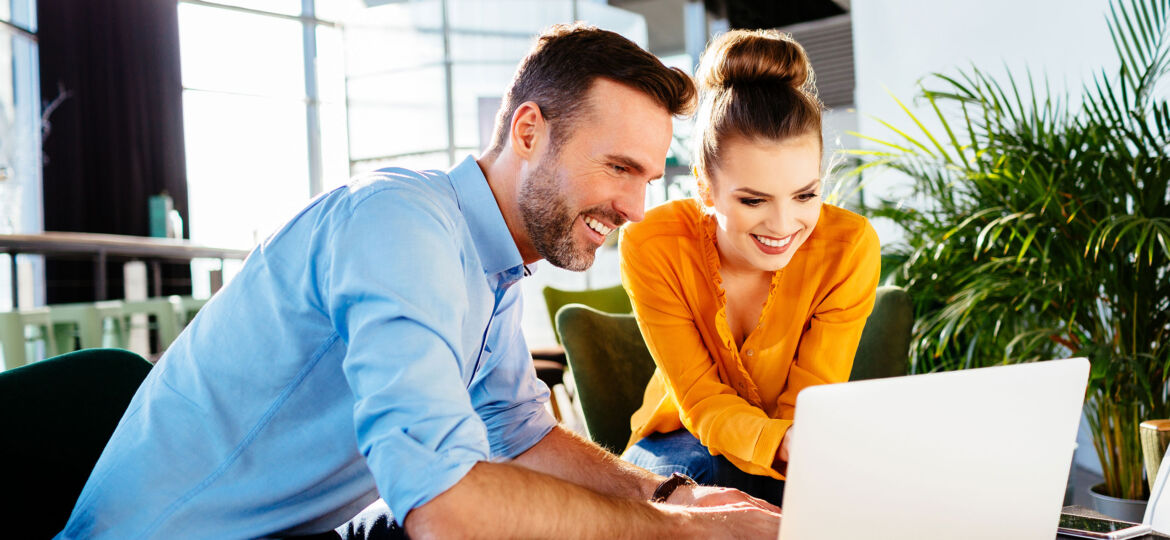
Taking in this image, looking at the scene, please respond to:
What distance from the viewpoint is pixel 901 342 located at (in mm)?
1986

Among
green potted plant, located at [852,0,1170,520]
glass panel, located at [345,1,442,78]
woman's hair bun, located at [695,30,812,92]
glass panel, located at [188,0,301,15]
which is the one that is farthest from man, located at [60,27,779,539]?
glass panel, located at [188,0,301,15]

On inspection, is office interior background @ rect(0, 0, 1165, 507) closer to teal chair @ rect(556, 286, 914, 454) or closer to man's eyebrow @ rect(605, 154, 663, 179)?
teal chair @ rect(556, 286, 914, 454)

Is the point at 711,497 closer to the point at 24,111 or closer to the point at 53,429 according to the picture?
the point at 53,429

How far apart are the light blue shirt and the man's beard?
2.7 inches

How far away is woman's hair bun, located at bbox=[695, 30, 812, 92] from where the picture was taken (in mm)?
1590

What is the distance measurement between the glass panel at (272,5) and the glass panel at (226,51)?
0.25 feet

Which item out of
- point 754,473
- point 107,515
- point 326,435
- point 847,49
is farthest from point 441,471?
point 847,49

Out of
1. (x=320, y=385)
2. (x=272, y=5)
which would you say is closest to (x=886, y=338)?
(x=320, y=385)

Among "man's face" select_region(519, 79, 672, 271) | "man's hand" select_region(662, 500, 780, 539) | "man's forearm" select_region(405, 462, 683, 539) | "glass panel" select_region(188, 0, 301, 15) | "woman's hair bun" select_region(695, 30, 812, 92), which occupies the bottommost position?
"man's hand" select_region(662, 500, 780, 539)

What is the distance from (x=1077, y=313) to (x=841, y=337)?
1.13 metres

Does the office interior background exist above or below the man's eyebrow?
above

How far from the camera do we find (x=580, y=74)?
3.90ft

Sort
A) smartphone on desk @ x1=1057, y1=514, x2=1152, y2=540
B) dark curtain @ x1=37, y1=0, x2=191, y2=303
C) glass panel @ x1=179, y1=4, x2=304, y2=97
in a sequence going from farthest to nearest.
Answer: glass panel @ x1=179, y1=4, x2=304, y2=97 → dark curtain @ x1=37, y1=0, x2=191, y2=303 → smartphone on desk @ x1=1057, y1=514, x2=1152, y2=540

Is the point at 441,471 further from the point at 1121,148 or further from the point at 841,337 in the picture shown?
the point at 1121,148
